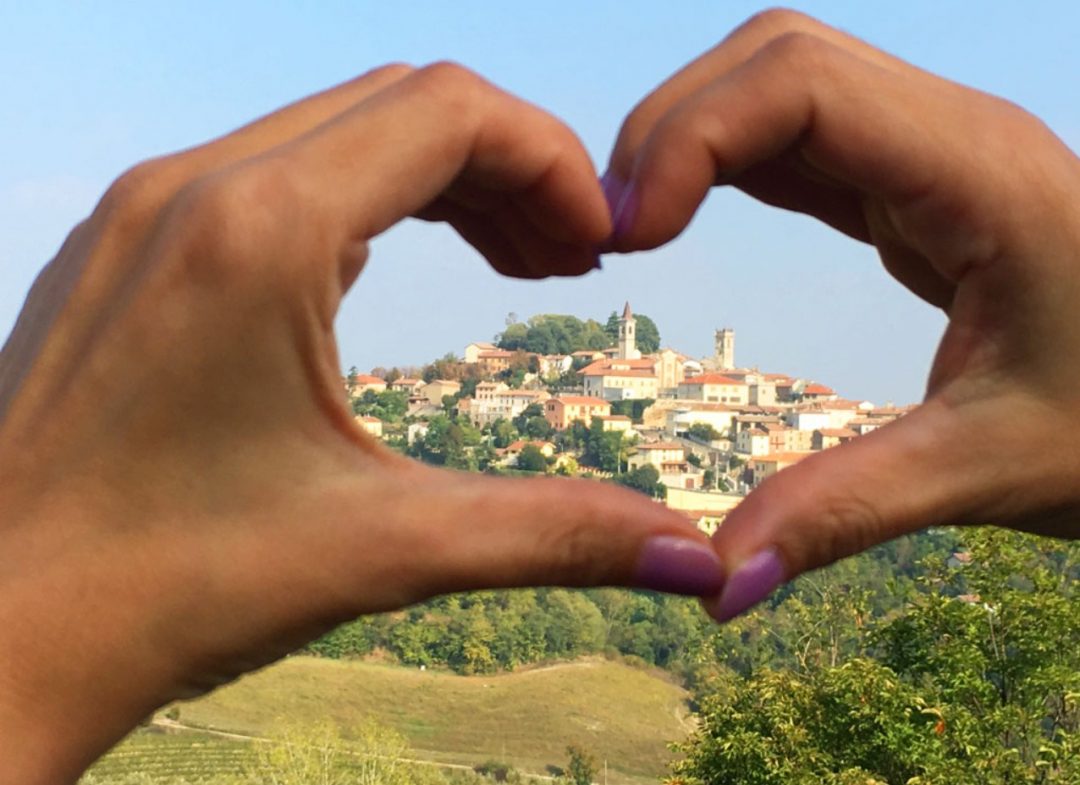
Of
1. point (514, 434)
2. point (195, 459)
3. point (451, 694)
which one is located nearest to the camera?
point (195, 459)

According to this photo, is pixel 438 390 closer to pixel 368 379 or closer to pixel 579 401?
pixel 368 379

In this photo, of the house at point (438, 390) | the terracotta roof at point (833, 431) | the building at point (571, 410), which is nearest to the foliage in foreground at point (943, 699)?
the terracotta roof at point (833, 431)

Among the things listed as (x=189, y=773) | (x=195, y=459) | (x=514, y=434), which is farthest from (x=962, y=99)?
(x=514, y=434)

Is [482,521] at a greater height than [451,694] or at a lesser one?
greater

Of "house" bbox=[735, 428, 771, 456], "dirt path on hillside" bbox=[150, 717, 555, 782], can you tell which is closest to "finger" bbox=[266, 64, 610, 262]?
"dirt path on hillside" bbox=[150, 717, 555, 782]

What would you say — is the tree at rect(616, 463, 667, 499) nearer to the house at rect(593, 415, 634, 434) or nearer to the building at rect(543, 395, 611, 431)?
the house at rect(593, 415, 634, 434)

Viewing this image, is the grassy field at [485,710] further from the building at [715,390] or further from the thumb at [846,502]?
the building at [715,390]

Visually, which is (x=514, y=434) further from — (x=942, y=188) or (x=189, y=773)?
(x=942, y=188)
